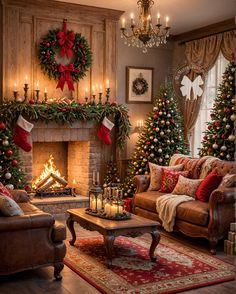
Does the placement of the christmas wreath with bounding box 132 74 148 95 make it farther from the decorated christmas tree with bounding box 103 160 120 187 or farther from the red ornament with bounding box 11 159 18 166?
the red ornament with bounding box 11 159 18 166

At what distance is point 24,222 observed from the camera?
4328mm

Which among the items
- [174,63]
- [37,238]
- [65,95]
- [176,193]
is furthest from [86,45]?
[37,238]

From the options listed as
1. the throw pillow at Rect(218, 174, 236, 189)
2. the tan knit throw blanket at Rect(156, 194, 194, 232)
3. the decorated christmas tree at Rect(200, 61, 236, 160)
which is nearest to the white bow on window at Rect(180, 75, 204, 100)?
the decorated christmas tree at Rect(200, 61, 236, 160)

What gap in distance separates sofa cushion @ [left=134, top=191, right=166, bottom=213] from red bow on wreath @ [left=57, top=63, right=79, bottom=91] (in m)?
2.11

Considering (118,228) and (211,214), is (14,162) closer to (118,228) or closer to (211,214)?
(118,228)

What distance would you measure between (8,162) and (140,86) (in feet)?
10.9

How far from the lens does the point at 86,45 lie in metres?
7.55

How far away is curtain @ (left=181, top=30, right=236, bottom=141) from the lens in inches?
307

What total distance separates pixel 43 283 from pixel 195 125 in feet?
16.8

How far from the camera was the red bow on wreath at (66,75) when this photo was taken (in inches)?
289

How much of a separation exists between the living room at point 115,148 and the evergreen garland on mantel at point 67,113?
0.06ft

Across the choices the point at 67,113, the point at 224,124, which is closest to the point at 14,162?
the point at 67,113

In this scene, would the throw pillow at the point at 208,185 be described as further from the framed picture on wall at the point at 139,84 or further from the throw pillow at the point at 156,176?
the framed picture on wall at the point at 139,84

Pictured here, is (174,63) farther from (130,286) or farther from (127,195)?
(130,286)
